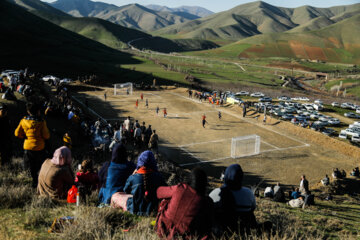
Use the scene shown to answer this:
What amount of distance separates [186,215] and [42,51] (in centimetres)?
9092

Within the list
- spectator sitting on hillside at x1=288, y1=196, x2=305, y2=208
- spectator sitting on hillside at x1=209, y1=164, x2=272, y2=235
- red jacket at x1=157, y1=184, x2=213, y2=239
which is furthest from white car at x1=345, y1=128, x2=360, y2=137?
red jacket at x1=157, y1=184, x2=213, y2=239

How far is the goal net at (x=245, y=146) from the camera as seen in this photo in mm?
24344

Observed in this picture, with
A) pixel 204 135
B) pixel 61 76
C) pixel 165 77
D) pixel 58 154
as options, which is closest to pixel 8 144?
pixel 58 154

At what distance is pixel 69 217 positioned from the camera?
4773 millimetres

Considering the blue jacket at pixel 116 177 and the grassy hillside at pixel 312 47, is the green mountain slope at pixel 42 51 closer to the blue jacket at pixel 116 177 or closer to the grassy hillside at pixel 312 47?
the blue jacket at pixel 116 177

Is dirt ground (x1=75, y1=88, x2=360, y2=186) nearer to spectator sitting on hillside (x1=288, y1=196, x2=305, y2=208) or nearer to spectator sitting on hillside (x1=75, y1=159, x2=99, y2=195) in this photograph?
spectator sitting on hillside (x1=288, y1=196, x2=305, y2=208)

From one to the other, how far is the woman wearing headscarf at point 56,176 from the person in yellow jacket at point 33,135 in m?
0.70

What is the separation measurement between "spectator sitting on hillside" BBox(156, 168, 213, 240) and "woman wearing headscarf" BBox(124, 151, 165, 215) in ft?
3.38

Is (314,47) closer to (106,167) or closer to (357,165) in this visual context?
(357,165)

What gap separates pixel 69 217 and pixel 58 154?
5.19ft

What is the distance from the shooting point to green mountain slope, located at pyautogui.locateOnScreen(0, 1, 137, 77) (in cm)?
6594

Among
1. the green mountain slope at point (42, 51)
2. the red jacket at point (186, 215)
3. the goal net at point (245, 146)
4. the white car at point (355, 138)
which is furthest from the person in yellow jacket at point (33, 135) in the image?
the green mountain slope at point (42, 51)

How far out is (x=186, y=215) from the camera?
13.9 ft

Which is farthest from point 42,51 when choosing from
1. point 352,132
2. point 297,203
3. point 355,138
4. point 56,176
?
point 56,176
